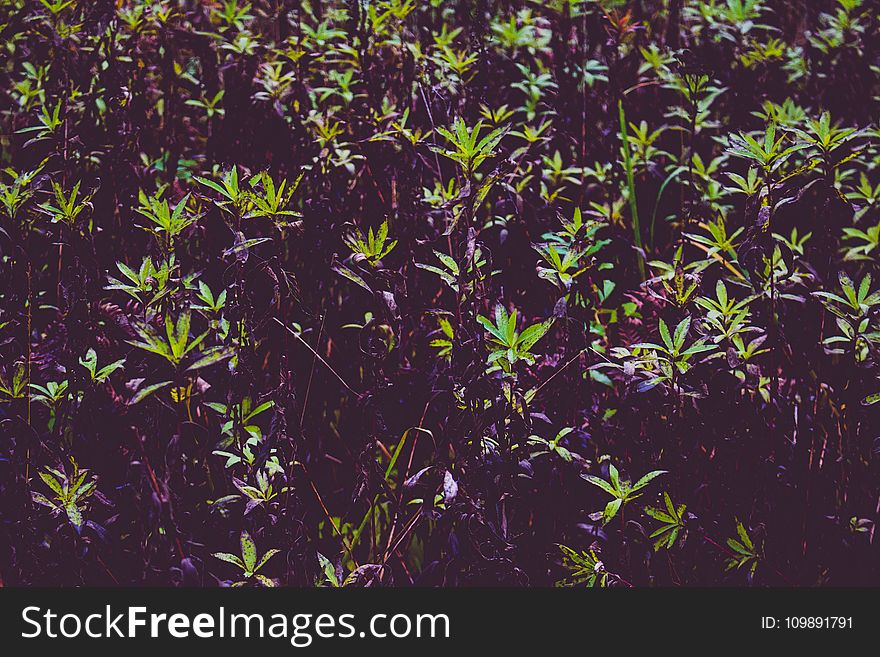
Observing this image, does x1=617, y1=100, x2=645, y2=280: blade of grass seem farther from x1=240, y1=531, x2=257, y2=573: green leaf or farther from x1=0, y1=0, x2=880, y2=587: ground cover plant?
x1=240, y1=531, x2=257, y2=573: green leaf

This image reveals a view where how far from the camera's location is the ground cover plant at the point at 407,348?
190 cm

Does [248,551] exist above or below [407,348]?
below

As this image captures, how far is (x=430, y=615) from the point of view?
6.12 feet

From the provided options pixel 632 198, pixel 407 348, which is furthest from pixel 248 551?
pixel 632 198

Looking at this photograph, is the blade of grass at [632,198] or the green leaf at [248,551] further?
the blade of grass at [632,198]

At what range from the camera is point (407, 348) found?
227 centimetres

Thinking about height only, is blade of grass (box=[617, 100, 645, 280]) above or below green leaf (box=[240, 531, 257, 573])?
above

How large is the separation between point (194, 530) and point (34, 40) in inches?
74.5

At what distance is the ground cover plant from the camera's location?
6.23 ft

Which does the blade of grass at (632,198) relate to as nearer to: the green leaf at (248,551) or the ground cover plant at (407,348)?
the ground cover plant at (407,348)

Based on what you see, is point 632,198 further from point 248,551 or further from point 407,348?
point 248,551

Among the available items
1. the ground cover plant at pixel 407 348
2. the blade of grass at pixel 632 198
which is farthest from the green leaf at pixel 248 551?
the blade of grass at pixel 632 198

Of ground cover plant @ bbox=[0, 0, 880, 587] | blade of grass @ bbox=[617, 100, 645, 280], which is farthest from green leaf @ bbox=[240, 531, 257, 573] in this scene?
blade of grass @ bbox=[617, 100, 645, 280]

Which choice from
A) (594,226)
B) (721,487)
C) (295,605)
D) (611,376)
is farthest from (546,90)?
(295,605)
